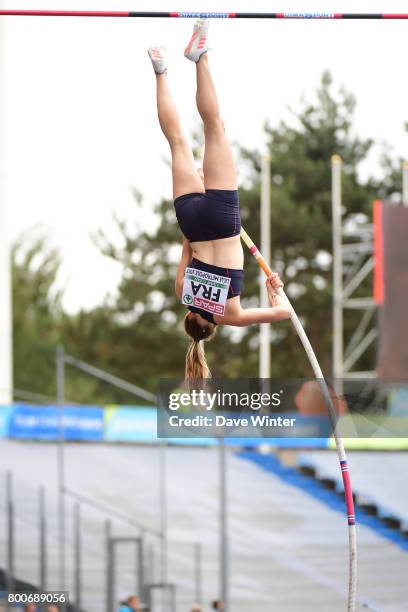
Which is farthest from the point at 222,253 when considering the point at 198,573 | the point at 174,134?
the point at 198,573

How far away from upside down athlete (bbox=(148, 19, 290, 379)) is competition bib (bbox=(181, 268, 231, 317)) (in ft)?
0.11

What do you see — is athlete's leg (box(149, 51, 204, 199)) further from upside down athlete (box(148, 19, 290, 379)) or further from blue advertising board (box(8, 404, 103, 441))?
blue advertising board (box(8, 404, 103, 441))

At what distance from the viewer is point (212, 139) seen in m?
7.33

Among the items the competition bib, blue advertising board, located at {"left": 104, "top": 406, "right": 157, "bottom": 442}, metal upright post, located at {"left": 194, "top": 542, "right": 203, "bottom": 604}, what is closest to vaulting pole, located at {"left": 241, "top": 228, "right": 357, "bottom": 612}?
the competition bib

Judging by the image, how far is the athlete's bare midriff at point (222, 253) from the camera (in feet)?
24.5

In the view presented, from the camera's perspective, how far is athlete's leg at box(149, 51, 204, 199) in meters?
7.53

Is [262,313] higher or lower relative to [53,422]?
lower

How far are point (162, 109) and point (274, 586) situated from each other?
724 inches

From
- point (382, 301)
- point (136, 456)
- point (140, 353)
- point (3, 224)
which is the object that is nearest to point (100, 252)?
point (140, 353)

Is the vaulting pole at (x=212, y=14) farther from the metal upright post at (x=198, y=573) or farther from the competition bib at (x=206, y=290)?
the metal upright post at (x=198, y=573)

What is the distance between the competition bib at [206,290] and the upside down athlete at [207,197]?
3 cm

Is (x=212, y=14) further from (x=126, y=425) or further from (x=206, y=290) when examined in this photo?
(x=126, y=425)

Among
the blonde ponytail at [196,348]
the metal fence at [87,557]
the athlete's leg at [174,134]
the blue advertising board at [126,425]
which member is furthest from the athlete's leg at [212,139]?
the blue advertising board at [126,425]

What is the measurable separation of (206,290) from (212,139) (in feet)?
2.72
